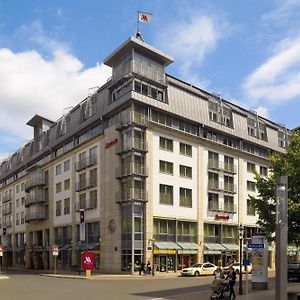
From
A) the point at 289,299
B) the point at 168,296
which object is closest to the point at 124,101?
the point at 168,296

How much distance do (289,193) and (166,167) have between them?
971 inches

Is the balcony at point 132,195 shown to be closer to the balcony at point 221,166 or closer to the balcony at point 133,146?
the balcony at point 133,146

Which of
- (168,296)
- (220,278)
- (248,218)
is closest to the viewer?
(220,278)

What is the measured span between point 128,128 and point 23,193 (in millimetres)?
40431

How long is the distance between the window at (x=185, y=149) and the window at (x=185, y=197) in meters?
4.13

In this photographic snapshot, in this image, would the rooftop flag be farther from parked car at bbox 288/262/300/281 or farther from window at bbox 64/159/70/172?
parked car at bbox 288/262/300/281

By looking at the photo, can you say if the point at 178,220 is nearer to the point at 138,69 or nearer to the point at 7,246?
the point at 138,69

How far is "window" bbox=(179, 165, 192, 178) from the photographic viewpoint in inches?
2216

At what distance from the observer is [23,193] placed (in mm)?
86750

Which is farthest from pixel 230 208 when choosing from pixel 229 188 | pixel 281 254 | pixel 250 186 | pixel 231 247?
pixel 281 254

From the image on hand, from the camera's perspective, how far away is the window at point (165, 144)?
54366mm

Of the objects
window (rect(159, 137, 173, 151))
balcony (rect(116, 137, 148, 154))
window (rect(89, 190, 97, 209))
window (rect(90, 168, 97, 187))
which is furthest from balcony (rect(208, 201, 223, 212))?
window (rect(90, 168, 97, 187))

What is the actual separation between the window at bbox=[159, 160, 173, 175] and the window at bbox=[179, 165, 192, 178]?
1.64 meters

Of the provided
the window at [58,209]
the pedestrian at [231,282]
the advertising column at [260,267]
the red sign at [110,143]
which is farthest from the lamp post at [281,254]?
the window at [58,209]
